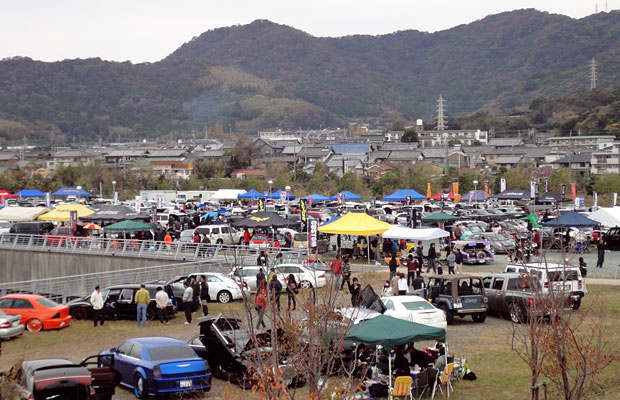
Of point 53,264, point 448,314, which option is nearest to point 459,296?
point 448,314

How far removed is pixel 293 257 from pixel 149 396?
1740 cm

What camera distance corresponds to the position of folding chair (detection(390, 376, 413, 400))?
13.0 metres

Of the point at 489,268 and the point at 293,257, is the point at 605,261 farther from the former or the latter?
the point at 293,257

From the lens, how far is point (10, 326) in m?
20.0

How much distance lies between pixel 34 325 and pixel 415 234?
14.7 m

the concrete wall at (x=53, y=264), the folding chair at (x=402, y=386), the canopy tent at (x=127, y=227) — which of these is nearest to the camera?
the folding chair at (x=402, y=386)

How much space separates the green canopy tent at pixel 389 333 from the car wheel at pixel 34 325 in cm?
1184

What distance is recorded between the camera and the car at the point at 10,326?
65.1ft

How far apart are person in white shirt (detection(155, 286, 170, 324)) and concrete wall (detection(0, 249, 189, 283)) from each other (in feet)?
37.1

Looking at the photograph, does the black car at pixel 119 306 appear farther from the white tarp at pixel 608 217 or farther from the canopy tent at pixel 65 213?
the white tarp at pixel 608 217

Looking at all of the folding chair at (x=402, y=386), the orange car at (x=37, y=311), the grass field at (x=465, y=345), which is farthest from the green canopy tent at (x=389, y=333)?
the orange car at (x=37, y=311)

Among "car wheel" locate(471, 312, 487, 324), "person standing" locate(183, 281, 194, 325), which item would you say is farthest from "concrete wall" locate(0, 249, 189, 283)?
"car wheel" locate(471, 312, 487, 324)

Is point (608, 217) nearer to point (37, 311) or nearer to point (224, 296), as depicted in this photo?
point (224, 296)

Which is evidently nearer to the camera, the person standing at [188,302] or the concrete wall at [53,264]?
the person standing at [188,302]
